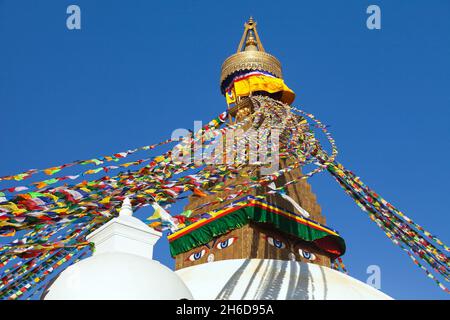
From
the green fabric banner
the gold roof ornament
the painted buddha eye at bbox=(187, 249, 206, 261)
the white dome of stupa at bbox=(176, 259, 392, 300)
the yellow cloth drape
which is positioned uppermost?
the gold roof ornament

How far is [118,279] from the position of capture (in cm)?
388

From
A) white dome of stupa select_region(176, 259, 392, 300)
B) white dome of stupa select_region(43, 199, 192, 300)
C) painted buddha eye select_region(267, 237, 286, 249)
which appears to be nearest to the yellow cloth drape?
painted buddha eye select_region(267, 237, 286, 249)

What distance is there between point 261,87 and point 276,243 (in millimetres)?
4594

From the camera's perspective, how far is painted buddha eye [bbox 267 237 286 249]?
30.8 ft

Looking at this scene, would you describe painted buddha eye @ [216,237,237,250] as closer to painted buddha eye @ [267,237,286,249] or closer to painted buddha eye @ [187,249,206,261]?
painted buddha eye @ [187,249,206,261]

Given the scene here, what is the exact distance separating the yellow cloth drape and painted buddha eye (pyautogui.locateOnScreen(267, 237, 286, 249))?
4.33 metres

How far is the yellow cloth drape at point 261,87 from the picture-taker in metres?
12.4

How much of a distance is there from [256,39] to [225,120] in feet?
13.1

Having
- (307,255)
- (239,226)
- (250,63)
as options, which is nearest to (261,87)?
(250,63)

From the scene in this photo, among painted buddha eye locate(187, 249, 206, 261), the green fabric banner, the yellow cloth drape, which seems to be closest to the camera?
the green fabric banner

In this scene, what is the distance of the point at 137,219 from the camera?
4.82 metres

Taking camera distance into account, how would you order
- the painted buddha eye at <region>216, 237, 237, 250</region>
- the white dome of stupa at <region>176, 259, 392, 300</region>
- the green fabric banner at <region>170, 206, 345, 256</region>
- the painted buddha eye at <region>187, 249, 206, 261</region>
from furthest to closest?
the painted buddha eye at <region>187, 249, 206, 261</region>, the painted buddha eye at <region>216, 237, 237, 250</region>, the green fabric banner at <region>170, 206, 345, 256</region>, the white dome of stupa at <region>176, 259, 392, 300</region>
